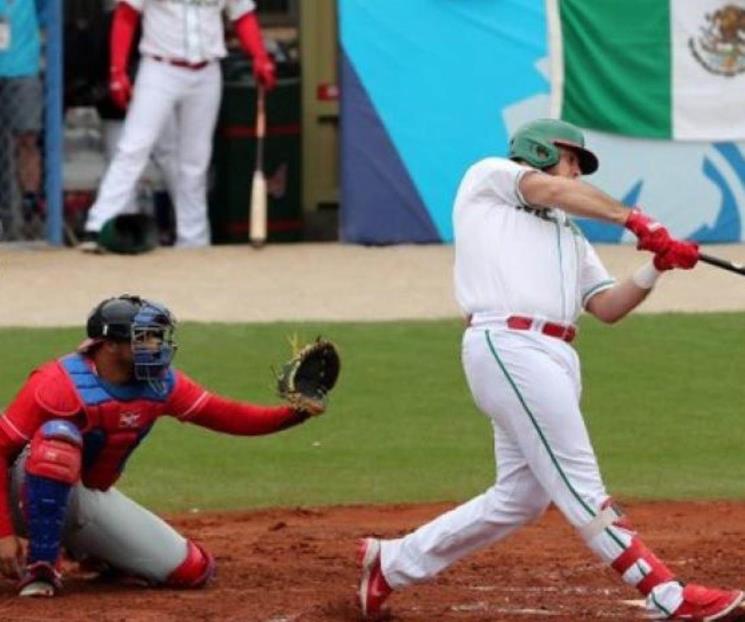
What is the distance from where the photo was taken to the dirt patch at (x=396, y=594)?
25.6ft

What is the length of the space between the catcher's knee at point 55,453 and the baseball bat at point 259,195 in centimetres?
830

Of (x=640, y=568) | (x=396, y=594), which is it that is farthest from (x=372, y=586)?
(x=640, y=568)

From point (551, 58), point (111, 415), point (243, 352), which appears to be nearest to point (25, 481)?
point (111, 415)

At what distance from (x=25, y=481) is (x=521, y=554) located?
6.63 feet

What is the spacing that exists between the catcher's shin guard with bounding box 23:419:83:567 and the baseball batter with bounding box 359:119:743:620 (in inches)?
38.2

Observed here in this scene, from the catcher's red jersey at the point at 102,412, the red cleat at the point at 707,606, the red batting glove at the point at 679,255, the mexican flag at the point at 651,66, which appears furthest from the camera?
the mexican flag at the point at 651,66

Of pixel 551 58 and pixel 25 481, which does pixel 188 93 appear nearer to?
pixel 551 58

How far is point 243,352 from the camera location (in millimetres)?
13078

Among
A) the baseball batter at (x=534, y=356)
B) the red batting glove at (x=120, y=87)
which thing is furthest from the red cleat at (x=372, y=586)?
the red batting glove at (x=120, y=87)

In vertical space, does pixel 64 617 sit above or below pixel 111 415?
below

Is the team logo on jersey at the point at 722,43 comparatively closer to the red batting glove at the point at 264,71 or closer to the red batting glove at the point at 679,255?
the red batting glove at the point at 264,71

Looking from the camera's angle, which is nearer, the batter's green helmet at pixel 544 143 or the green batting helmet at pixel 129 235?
the batter's green helmet at pixel 544 143

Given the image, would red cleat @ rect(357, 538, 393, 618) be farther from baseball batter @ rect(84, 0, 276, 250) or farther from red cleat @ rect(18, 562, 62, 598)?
baseball batter @ rect(84, 0, 276, 250)

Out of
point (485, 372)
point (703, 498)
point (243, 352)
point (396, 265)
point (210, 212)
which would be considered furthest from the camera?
point (210, 212)
